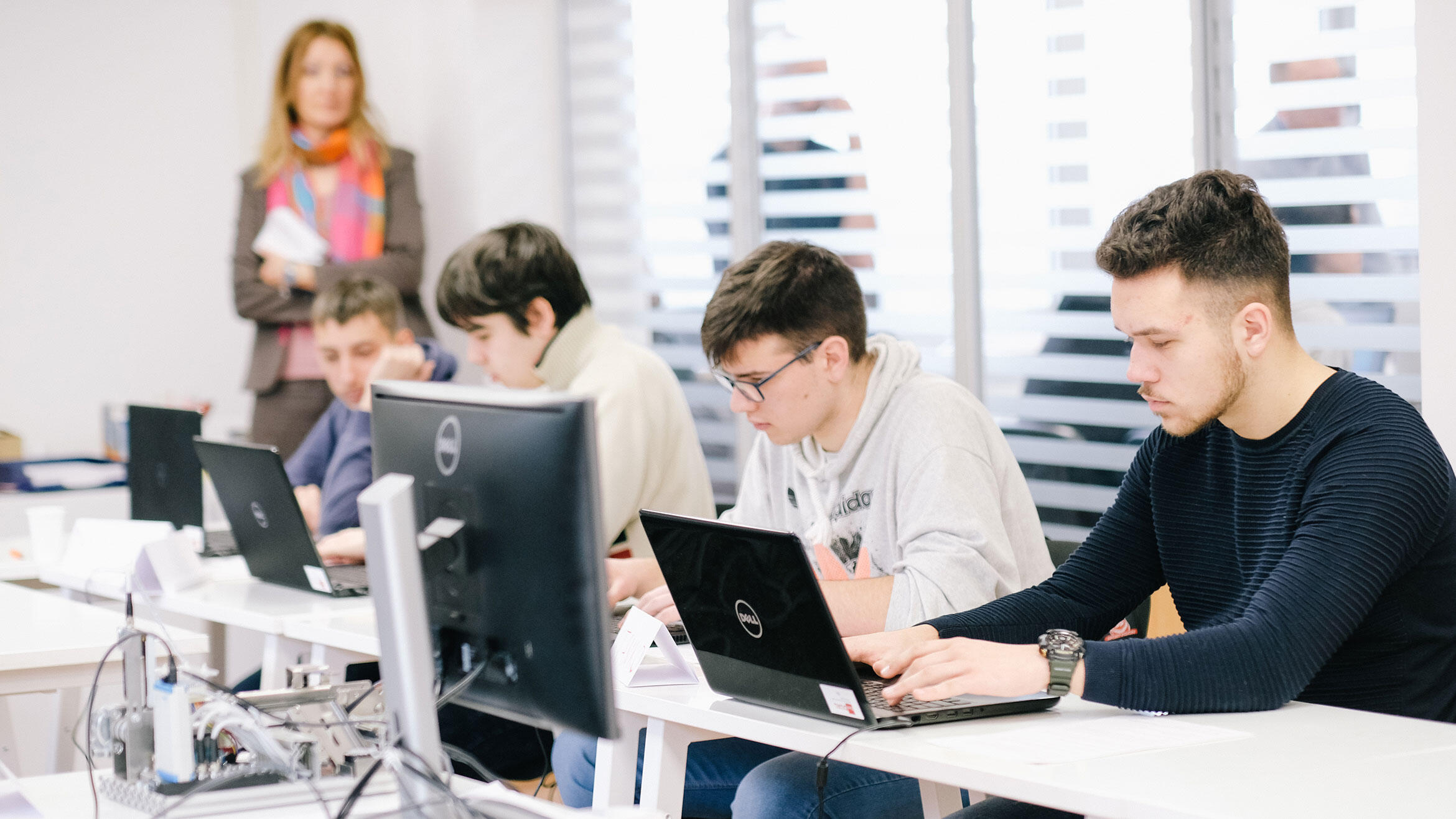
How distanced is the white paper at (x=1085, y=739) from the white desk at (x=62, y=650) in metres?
1.12

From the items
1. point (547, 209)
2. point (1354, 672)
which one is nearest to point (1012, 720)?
point (1354, 672)

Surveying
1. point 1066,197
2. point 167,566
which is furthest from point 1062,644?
point 1066,197

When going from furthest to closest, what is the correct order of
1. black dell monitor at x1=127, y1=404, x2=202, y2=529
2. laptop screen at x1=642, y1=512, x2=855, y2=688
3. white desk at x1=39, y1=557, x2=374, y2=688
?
black dell monitor at x1=127, y1=404, x2=202, y2=529 → white desk at x1=39, y1=557, x2=374, y2=688 → laptop screen at x1=642, y1=512, x2=855, y2=688

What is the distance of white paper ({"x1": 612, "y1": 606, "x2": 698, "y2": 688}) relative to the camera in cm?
187

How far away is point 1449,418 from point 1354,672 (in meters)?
0.94

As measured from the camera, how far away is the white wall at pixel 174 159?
474 centimetres

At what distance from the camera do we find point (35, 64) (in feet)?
17.0

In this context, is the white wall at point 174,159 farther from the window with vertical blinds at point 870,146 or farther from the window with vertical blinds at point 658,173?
the window with vertical blinds at point 870,146

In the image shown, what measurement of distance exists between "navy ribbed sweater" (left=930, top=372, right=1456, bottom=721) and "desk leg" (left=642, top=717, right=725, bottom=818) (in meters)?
0.36

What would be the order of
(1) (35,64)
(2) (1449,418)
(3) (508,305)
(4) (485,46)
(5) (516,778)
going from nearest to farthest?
(2) (1449,418) → (5) (516,778) → (3) (508,305) → (4) (485,46) → (1) (35,64)

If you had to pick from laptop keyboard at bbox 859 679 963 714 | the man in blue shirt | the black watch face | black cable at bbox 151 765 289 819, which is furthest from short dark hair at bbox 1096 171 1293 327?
the man in blue shirt

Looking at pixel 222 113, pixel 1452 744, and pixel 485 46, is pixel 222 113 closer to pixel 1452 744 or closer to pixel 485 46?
pixel 485 46

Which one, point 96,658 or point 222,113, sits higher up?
point 222,113

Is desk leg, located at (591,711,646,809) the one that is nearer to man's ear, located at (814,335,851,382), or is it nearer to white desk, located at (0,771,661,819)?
white desk, located at (0,771,661,819)
